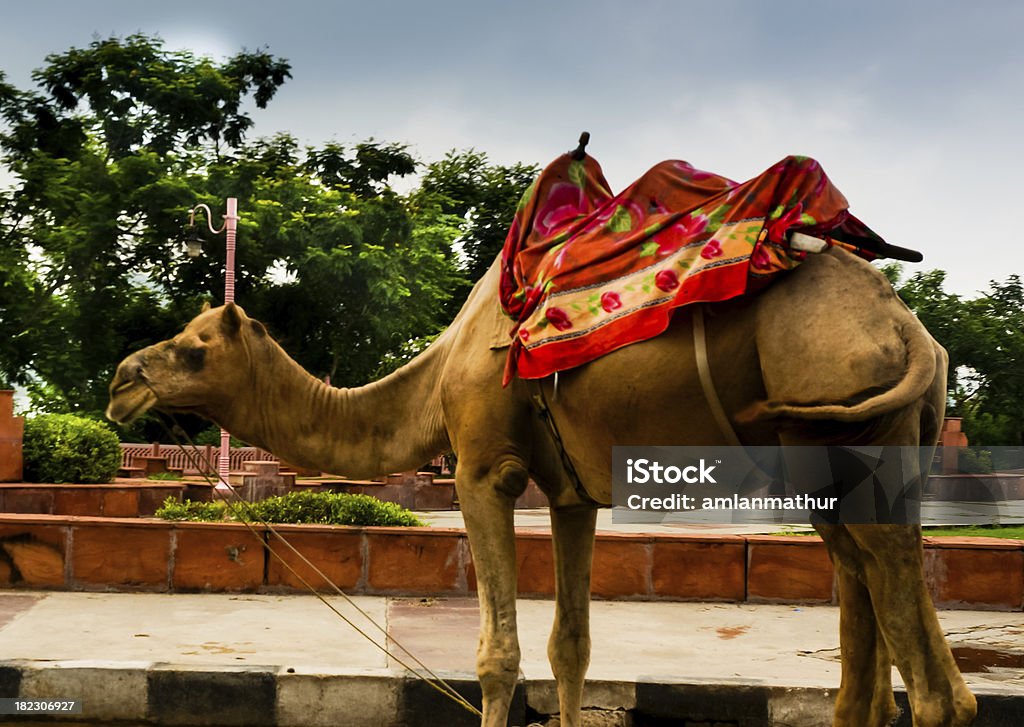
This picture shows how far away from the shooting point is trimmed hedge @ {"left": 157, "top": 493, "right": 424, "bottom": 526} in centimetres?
1016

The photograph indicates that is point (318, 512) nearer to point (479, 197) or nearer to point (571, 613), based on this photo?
point (571, 613)

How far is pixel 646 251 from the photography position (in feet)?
13.6

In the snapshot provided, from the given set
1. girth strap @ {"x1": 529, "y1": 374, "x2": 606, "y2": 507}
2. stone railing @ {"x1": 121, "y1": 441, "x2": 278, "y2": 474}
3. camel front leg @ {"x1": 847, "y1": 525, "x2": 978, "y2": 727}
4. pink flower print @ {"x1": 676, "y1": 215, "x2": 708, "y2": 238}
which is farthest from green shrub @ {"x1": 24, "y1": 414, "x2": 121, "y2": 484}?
camel front leg @ {"x1": 847, "y1": 525, "x2": 978, "y2": 727}

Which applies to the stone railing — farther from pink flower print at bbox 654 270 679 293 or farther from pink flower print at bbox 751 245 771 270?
pink flower print at bbox 751 245 771 270

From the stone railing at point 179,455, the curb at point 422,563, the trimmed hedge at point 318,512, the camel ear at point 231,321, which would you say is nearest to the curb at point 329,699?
the camel ear at point 231,321

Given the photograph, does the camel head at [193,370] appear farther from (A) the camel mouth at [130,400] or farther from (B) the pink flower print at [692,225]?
(B) the pink flower print at [692,225]

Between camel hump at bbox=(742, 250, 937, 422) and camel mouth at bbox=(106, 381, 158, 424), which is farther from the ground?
camel hump at bbox=(742, 250, 937, 422)

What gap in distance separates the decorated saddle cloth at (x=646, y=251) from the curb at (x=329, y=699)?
249cm

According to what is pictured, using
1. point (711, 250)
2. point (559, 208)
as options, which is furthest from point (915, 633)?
point (559, 208)

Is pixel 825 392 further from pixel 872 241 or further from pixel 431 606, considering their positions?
pixel 431 606

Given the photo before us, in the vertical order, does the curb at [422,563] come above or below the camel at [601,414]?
below

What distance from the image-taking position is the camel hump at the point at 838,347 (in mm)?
3459

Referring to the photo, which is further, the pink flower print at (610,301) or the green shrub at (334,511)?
the green shrub at (334,511)
